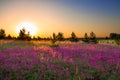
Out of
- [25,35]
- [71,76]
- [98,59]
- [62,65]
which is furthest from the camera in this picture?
[25,35]

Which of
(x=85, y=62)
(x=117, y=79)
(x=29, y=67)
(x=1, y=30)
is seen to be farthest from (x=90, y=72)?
(x=1, y=30)

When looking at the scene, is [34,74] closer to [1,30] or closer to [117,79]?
[117,79]

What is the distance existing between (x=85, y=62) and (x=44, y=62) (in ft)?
9.81

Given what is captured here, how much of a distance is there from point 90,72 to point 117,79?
5.35 ft

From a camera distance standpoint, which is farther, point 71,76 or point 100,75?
point 100,75

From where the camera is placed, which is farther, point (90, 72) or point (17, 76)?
point (90, 72)

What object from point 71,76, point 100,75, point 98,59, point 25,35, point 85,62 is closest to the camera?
point 71,76

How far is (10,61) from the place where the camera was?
1487 cm

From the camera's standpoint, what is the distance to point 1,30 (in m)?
82.6

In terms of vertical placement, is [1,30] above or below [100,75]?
above

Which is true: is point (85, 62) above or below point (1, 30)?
below

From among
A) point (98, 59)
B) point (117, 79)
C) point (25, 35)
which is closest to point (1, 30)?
point (25, 35)

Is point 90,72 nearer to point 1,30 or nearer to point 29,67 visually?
point 29,67

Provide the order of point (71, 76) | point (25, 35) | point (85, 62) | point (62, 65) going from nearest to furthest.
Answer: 1. point (71, 76)
2. point (62, 65)
3. point (85, 62)
4. point (25, 35)
